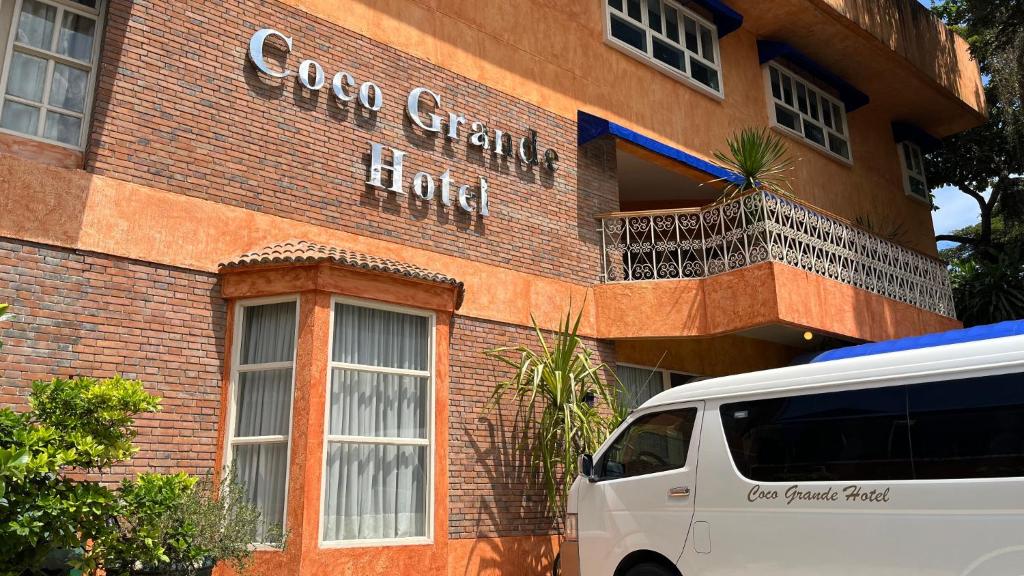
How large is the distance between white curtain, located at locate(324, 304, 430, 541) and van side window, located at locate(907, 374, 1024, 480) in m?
5.25

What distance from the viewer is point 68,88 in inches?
323

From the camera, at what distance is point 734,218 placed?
1172 cm

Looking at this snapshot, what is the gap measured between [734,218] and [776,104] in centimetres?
588

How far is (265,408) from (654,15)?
10.5 metres

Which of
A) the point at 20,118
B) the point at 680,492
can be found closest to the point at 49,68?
the point at 20,118

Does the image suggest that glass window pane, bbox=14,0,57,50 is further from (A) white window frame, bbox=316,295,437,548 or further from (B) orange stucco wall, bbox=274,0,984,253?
(A) white window frame, bbox=316,295,437,548

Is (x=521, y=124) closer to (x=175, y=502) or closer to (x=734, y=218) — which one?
(x=734, y=218)

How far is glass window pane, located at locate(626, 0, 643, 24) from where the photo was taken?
1413cm

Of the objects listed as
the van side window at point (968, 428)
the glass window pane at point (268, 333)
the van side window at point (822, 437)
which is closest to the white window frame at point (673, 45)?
the glass window pane at point (268, 333)

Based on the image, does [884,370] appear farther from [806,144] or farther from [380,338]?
[806,144]

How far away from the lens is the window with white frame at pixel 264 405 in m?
7.88

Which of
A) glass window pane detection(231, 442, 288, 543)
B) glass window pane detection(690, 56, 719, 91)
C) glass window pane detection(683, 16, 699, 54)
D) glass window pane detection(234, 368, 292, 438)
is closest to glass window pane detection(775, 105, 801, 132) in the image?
glass window pane detection(690, 56, 719, 91)

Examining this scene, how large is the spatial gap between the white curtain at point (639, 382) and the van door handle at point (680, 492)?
16.5ft

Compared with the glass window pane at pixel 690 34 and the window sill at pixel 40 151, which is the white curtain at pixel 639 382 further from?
the window sill at pixel 40 151
